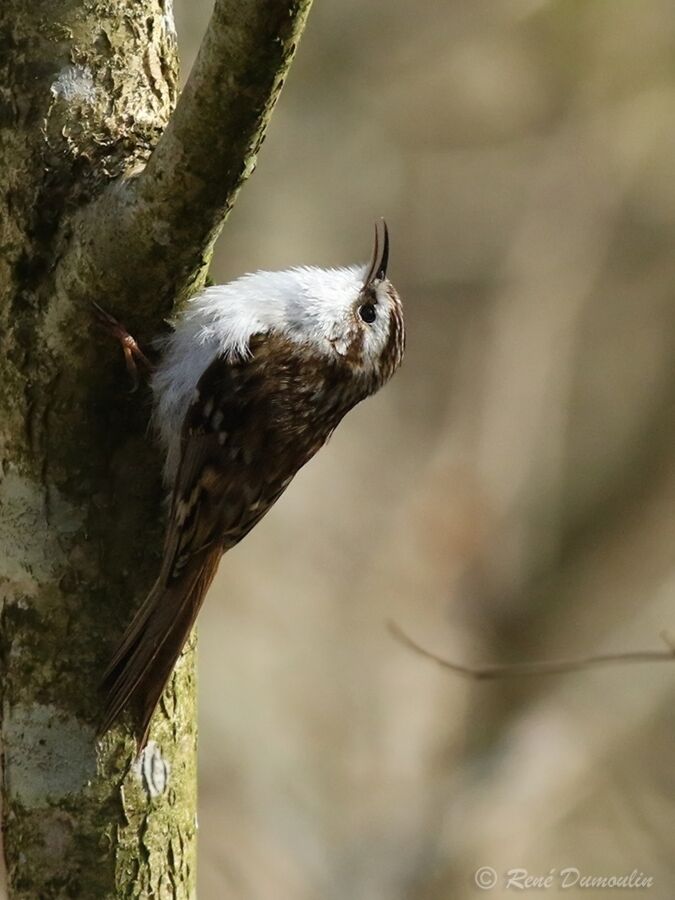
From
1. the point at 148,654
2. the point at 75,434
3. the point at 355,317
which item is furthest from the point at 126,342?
the point at 355,317

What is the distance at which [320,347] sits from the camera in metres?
2.39

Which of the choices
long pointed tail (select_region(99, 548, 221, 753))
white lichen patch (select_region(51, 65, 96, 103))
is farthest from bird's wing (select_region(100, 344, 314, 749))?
white lichen patch (select_region(51, 65, 96, 103))

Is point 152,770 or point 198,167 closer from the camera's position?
point 198,167

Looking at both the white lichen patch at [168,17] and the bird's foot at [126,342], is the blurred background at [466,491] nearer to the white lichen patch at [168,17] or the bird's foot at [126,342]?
the white lichen patch at [168,17]

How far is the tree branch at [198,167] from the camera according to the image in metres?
1.44

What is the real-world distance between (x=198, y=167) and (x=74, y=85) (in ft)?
1.07

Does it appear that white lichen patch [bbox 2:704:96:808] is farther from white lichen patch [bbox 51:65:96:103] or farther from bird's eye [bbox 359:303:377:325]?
bird's eye [bbox 359:303:377:325]

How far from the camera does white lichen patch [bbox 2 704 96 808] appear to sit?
66.3 inches

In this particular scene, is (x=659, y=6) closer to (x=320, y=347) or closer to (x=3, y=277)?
(x=320, y=347)

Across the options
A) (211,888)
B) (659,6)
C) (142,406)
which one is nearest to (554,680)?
(211,888)

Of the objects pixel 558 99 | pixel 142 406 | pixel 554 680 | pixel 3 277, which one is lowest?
pixel 554 680

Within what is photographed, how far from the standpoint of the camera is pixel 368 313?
2510 millimetres

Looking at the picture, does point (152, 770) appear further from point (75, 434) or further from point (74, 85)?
point (74, 85)

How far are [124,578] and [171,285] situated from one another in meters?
0.43
